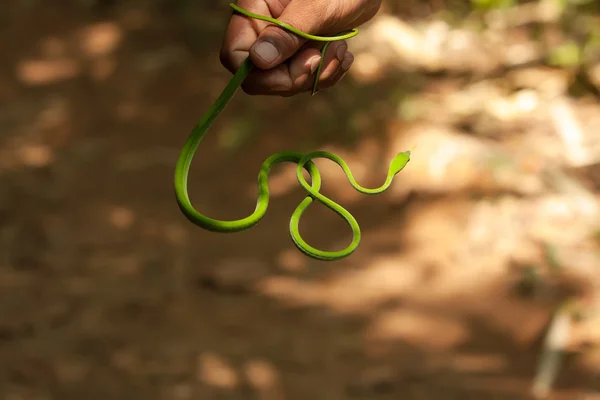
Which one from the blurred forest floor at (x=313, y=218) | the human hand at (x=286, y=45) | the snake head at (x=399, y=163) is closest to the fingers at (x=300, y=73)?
the human hand at (x=286, y=45)

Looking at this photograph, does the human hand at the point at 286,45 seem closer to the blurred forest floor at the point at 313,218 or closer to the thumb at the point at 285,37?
the thumb at the point at 285,37

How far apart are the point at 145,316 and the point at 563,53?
316 centimetres

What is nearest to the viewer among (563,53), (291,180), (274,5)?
(274,5)

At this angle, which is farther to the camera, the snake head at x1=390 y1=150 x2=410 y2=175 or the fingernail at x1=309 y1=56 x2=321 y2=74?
the snake head at x1=390 y1=150 x2=410 y2=175

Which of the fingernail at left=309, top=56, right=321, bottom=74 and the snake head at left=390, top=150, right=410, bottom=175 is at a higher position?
the fingernail at left=309, top=56, right=321, bottom=74

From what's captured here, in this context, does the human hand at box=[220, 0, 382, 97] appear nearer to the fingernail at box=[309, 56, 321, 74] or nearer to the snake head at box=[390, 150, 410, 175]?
the fingernail at box=[309, 56, 321, 74]

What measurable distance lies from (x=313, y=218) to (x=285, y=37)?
121 inches

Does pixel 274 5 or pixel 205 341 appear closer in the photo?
pixel 274 5

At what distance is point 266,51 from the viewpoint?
4.37 feet

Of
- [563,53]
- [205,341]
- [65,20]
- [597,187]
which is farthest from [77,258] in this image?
[563,53]

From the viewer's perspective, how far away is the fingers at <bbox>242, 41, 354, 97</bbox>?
55.1 inches

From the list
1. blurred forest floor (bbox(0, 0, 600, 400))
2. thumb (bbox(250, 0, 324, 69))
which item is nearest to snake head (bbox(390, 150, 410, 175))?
thumb (bbox(250, 0, 324, 69))

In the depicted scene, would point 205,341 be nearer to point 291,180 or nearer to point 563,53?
point 291,180

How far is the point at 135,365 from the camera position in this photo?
3680mm
